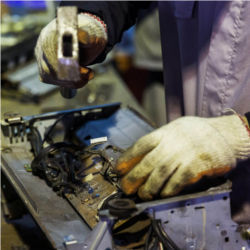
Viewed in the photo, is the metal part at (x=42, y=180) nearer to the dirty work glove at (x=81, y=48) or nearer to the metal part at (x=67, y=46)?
the dirty work glove at (x=81, y=48)

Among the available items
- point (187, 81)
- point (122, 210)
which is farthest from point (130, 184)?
point (187, 81)

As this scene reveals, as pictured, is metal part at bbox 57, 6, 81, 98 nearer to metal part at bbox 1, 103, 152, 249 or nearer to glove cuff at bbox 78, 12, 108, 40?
glove cuff at bbox 78, 12, 108, 40

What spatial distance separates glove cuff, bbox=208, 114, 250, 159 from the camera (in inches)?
45.1

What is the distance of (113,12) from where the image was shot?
1.63 m

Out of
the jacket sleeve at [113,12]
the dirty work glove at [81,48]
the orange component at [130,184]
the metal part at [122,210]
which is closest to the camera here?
the metal part at [122,210]

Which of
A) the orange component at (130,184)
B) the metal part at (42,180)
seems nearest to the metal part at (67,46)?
the orange component at (130,184)

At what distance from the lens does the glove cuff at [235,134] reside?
3.76ft

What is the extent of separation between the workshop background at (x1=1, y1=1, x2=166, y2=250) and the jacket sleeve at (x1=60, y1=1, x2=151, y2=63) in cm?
53

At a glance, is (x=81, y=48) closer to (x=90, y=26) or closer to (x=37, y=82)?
(x=90, y=26)

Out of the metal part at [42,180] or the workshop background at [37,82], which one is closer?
the metal part at [42,180]

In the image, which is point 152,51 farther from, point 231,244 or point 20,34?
point 231,244

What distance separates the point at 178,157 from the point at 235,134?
0.71 feet

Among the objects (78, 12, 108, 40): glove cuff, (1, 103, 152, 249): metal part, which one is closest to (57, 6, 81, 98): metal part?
(78, 12, 108, 40): glove cuff

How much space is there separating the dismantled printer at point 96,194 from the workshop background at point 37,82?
213 millimetres
